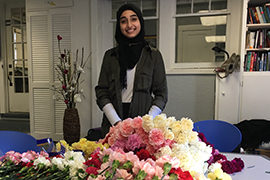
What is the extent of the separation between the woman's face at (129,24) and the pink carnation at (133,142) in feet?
2.53

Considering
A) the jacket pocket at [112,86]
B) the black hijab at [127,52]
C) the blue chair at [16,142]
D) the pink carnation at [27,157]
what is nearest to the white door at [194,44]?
the black hijab at [127,52]

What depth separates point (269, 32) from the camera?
226cm

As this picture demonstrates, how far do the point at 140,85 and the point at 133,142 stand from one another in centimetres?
70

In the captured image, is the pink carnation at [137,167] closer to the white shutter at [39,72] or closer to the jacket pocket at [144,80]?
the jacket pocket at [144,80]

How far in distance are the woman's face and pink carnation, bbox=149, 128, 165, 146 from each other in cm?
78

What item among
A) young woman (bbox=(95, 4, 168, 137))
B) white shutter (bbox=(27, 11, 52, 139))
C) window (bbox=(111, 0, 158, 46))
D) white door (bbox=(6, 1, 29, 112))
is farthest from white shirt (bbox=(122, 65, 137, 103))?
white door (bbox=(6, 1, 29, 112))

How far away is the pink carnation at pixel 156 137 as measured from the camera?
1.60 ft

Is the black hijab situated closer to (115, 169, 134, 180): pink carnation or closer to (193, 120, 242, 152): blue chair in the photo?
(193, 120, 242, 152): blue chair

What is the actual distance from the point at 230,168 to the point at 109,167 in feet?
1.86

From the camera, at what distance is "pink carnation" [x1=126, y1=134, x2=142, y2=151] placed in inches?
20.5

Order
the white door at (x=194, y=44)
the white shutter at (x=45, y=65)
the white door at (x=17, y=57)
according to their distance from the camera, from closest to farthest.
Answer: the white door at (x=194, y=44) → the white shutter at (x=45, y=65) → the white door at (x=17, y=57)

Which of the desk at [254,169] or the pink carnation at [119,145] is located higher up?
the pink carnation at [119,145]

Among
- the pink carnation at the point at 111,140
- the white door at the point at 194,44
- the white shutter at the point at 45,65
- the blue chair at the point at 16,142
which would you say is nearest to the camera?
the pink carnation at the point at 111,140

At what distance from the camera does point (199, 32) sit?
2.71 metres
